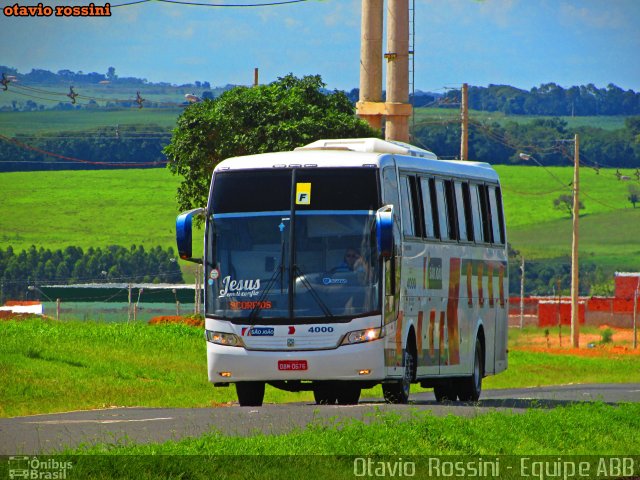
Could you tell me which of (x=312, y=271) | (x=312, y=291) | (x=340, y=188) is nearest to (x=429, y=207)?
(x=340, y=188)

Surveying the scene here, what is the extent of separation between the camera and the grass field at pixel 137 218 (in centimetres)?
17388

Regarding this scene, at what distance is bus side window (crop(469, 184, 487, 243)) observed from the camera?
1073 inches

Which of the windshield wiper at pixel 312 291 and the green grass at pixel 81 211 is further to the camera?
the green grass at pixel 81 211

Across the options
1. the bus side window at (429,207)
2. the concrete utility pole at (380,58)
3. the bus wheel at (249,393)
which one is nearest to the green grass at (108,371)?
the bus wheel at (249,393)

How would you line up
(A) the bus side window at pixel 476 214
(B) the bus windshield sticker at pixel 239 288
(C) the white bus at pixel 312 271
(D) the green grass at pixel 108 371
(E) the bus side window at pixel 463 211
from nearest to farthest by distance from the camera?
(C) the white bus at pixel 312 271, (B) the bus windshield sticker at pixel 239 288, (E) the bus side window at pixel 463 211, (D) the green grass at pixel 108 371, (A) the bus side window at pixel 476 214

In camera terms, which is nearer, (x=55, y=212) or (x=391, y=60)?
(x=391, y=60)

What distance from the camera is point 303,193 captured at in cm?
2259

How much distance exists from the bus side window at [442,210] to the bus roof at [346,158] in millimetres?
263

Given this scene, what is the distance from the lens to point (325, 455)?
14.7 metres

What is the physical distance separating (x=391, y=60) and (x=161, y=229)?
129m

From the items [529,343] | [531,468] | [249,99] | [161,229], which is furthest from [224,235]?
[161,229]

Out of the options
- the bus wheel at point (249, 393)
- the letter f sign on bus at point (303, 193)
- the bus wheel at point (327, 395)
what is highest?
the letter f sign on bus at point (303, 193)

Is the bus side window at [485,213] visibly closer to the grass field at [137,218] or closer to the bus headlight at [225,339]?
the bus headlight at [225,339]

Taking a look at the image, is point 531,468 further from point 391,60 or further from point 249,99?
point 391,60
